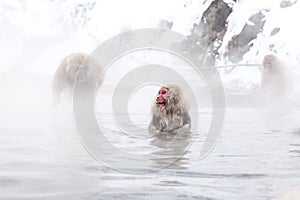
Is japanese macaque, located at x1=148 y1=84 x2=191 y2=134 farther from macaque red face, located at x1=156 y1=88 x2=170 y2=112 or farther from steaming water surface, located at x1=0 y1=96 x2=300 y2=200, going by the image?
steaming water surface, located at x1=0 y1=96 x2=300 y2=200

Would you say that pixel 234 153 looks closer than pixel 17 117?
Yes

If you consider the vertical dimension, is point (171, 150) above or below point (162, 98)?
below

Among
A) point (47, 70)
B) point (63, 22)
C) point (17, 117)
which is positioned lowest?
point (17, 117)

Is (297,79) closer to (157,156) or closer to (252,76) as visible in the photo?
(252,76)

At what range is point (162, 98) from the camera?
24.4 ft

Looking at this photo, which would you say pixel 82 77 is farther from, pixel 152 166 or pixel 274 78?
pixel 152 166

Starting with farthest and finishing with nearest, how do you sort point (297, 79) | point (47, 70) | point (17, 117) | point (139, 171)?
point (47, 70)
point (297, 79)
point (17, 117)
point (139, 171)

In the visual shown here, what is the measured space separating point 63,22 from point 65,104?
23.3 meters

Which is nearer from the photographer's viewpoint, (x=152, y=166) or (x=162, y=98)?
(x=152, y=166)

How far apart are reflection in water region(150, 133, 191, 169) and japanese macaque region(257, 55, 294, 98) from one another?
6.69 m

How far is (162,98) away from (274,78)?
22.2 feet

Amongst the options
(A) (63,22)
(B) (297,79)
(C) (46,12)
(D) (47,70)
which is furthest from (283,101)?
(C) (46,12)

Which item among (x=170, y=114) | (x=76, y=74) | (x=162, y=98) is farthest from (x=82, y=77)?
(x=162, y=98)

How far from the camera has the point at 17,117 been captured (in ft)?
31.3
